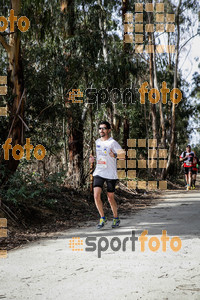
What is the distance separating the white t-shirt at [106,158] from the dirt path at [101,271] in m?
1.12

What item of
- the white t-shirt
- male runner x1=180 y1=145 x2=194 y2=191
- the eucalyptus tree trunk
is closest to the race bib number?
the white t-shirt

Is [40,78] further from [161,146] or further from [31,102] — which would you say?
[161,146]

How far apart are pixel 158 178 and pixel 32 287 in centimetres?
1800

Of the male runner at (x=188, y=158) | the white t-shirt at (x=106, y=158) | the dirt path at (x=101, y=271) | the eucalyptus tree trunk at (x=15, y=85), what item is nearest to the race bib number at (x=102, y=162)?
the white t-shirt at (x=106, y=158)

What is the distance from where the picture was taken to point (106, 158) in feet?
24.5

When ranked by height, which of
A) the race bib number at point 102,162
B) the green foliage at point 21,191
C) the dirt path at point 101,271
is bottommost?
the dirt path at point 101,271

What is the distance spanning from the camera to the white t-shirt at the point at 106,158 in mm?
7402

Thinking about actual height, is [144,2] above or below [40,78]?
above

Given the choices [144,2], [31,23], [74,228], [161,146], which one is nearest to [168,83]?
[161,146]

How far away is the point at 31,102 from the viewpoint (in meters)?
10.4

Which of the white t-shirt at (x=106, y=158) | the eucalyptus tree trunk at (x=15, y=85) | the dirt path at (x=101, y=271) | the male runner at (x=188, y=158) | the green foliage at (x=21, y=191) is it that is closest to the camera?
the dirt path at (x=101, y=271)

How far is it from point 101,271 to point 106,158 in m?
3.03

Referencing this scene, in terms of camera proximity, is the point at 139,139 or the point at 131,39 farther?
the point at 139,139

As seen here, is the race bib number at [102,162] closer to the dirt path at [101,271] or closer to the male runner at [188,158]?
the dirt path at [101,271]
